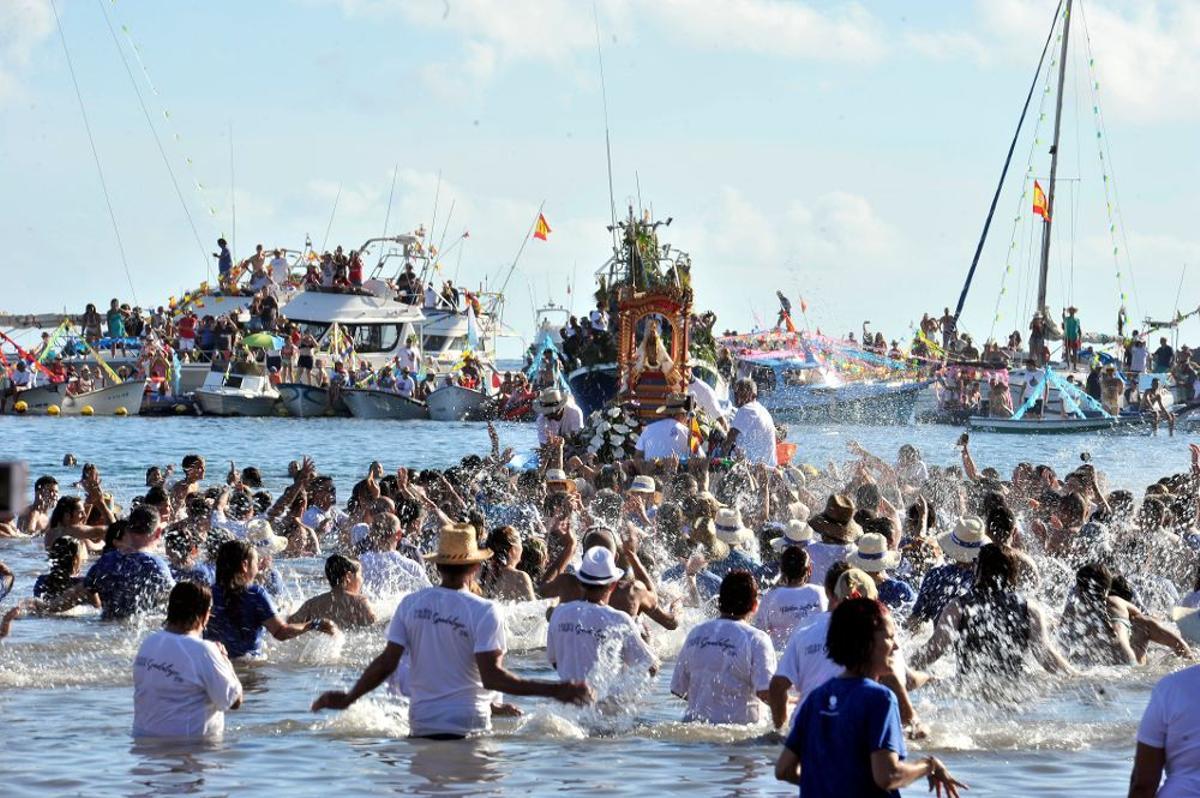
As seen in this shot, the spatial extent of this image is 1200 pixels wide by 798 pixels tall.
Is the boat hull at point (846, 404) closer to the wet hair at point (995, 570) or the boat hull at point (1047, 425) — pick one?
the boat hull at point (1047, 425)

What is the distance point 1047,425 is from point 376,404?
2129 cm

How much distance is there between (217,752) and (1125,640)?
574 centimetres

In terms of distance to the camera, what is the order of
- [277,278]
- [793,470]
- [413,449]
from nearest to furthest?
[793,470] < [413,449] < [277,278]

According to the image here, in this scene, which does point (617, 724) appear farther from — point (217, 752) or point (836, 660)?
point (836, 660)

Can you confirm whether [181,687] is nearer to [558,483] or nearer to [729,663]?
[729,663]

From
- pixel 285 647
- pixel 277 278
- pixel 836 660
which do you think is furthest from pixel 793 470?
pixel 277 278

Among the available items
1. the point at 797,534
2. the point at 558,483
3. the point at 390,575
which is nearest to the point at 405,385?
the point at 558,483

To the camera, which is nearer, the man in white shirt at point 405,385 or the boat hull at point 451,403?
the boat hull at point 451,403

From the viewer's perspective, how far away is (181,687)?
917 centimetres

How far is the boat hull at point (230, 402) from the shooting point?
59.3m

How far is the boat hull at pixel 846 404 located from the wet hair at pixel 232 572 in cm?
4391

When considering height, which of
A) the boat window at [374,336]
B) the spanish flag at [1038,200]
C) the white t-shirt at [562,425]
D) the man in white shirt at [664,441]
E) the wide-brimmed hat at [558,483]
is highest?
the spanish flag at [1038,200]

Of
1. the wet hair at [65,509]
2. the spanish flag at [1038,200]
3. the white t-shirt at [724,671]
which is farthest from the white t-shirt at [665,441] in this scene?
the spanish flag at [1038,200]

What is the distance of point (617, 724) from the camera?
1084cm
